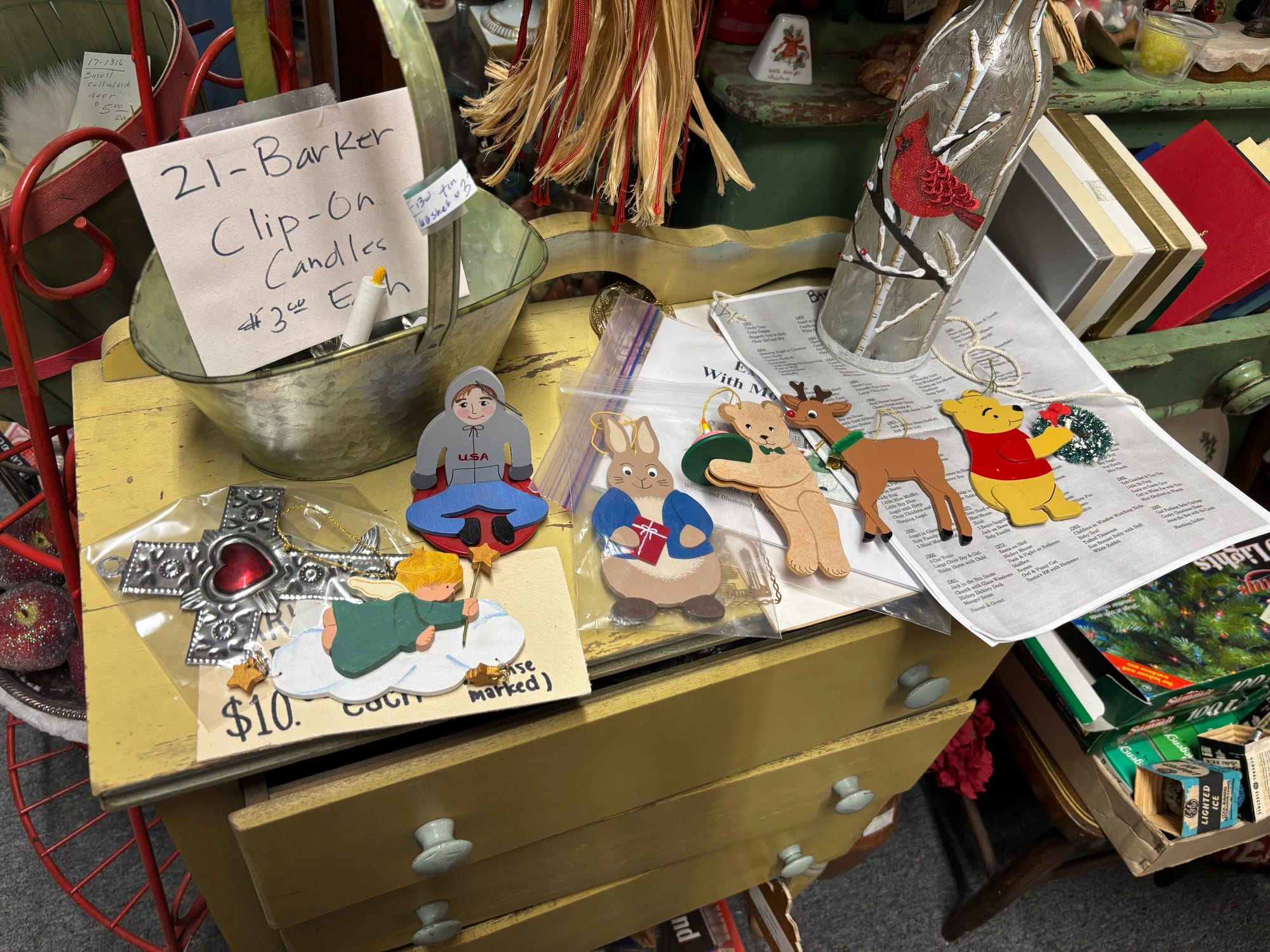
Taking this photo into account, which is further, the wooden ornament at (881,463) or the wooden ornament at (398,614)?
the wooden ornament at (881,463)

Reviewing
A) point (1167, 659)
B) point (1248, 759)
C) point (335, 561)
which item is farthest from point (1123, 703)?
point (335, 561)

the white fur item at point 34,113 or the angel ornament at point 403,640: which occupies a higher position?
the white fur item at point 34,113

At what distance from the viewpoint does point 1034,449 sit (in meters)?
0.71

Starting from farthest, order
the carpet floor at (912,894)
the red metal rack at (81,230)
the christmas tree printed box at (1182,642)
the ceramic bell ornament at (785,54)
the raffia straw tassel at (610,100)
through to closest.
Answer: the carpet floor at (912,894)
the christmas tree printed box at (1182,642)
the ceramic bell ornament at (785,54)
the raffia straw tassel at (610,100)
the red metal rack at (81,230)

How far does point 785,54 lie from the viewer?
738 millimetres

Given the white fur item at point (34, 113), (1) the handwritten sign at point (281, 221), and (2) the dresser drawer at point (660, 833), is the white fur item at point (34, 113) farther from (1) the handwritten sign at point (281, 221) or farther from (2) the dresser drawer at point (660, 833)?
(2) the dresser drawer at point (660, 833)

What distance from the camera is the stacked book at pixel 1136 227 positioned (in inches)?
30.5

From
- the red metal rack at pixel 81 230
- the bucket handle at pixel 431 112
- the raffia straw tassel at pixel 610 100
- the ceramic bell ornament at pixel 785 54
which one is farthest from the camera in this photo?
the ceramic bell ornament at pixel 785 54

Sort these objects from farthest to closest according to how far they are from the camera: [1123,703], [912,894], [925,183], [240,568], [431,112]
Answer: [912,894], [1123,703], [925,183], [240,568], [431,112]

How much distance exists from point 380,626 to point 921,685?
0.48 metres

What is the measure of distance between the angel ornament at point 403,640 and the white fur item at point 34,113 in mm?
596

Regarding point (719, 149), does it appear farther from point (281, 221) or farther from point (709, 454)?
point (281, 221)

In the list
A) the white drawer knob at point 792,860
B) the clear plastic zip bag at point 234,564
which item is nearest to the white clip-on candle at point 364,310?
the clear plastic zip bag at point 234,564

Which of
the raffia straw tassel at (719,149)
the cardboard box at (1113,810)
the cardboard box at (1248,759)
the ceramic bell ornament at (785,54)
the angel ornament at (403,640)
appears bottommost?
the cardboard box at (1113,810)
